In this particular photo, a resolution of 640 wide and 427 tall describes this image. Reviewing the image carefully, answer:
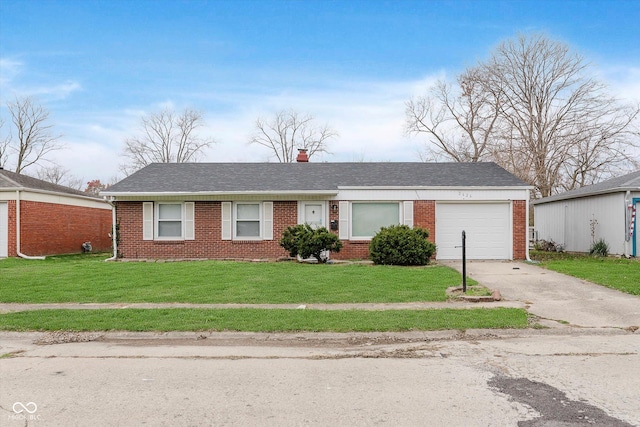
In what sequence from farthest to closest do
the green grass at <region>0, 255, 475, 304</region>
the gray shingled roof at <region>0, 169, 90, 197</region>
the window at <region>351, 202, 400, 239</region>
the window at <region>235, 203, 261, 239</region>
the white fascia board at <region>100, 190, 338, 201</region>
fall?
the gray shingled roof at <region>0, 169, 90, 197</region> < the window at <region>235, 203, 261, 239</region> < the window at <region>351, 202, 400, 239</region> < the white fascia board at <region>100, 190, 338, 201</region> < the green grass at <region>0, 255, 475, 304</region>

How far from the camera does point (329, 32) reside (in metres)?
18.2

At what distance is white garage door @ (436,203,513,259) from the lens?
17172 millimetres

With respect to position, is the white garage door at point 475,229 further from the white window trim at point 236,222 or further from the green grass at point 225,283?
the white window trim at point 236,222

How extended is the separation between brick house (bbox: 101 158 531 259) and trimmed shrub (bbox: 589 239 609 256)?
3.28 metres

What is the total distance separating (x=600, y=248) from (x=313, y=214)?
428 inches

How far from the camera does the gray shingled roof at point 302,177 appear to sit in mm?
17406

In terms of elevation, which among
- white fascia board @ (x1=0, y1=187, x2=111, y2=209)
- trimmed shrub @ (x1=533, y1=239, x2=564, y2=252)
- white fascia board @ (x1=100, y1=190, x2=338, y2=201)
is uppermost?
white fascia board @ (x1=0, y1=187, x2=111, y2=209)

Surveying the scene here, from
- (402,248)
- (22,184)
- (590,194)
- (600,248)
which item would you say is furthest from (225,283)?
(590,194)

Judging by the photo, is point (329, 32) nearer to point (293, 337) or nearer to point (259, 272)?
point (259, 272)

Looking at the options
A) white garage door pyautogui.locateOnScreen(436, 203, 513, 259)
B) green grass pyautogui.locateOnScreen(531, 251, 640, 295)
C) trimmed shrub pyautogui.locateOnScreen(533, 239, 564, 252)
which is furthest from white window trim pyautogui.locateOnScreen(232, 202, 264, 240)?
trimmed shrub pyautogui.locateOnScreen(533, 239, 564, 252)

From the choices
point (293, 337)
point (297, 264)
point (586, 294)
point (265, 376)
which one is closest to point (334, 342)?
point (293, 337)

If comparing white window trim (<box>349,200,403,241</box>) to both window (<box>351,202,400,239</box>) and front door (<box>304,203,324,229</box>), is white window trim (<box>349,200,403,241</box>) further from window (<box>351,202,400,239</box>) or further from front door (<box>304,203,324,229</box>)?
front door (<box>304,203,324,229</box>)

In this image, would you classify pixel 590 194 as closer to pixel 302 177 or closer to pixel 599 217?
pixel 599 217

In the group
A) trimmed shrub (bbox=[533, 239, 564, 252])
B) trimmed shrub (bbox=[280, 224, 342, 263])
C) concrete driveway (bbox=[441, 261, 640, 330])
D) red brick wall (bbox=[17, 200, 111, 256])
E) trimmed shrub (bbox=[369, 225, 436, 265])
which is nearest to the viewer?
concrete driveway (bbox=[441, 261, 640, 330])
